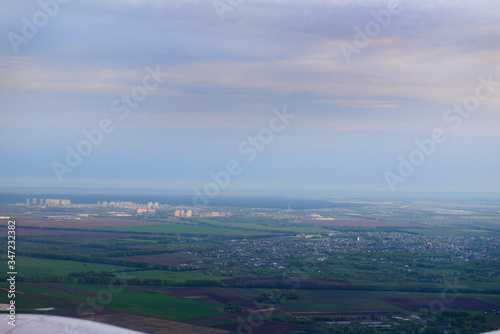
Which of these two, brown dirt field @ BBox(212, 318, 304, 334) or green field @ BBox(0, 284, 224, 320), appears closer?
brown dirt field @ BBox(212, 318, 304, 334)

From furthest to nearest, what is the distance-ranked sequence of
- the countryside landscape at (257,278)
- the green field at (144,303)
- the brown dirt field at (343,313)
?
the brown dirt field at (343,313) → the green field at (144,303) → the countryside landscape at (257,278)

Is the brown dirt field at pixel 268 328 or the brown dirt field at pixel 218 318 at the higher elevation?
the brown dirt field at pixel 268 328

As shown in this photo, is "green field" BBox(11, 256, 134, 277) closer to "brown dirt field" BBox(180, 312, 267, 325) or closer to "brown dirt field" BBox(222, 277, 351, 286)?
"brown dirt field" BBox(222, 277, 351, 286)

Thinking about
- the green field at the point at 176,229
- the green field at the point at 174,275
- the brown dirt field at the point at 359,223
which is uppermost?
the brown dirt field at the point at 359,223

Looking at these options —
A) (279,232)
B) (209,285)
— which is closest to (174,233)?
(279,232)

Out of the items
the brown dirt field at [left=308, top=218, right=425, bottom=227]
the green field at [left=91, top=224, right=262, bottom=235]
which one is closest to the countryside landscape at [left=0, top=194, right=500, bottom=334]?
the green field at [left=91, top=224, right=262, bottom=235]

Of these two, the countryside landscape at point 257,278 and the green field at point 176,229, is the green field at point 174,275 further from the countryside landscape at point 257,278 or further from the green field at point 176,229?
the green field at point 176,229

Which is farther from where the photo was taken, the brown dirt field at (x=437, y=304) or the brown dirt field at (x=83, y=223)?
the brown dirt field at (x=83, y=223)

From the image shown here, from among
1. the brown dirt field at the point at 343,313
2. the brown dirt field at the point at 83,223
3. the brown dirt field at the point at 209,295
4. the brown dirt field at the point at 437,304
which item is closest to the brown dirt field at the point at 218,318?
the brown dirt field at the point at 209,295
